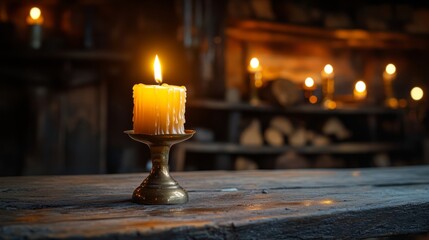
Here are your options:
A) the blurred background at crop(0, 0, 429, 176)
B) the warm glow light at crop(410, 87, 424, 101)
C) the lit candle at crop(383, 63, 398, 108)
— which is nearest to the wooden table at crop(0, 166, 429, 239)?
the blurred background at crop(0, 0, 429, 176)

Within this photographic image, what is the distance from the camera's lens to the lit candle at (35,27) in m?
3.29

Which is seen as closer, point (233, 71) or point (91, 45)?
point (91, 45)

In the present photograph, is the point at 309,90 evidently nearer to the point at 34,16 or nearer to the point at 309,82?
the point at 309,82

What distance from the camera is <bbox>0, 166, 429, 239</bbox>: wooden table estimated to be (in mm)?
770

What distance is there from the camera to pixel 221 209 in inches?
37.3

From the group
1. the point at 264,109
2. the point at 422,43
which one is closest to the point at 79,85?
the point at 264,109

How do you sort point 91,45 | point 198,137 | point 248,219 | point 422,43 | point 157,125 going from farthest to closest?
point 422,43 → point 91,45 → point 198,137 → point 157,125 → point 248,219

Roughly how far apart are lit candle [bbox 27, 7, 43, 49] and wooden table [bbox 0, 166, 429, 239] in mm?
2211

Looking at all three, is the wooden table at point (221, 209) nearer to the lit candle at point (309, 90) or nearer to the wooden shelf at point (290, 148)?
the wooden shelf at point (290, 148)

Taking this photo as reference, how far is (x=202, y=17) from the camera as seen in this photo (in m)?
3.44

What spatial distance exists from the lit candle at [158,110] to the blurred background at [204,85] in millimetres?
2205

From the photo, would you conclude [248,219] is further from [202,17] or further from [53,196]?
[202,17]

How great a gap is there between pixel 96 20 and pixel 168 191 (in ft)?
10.0

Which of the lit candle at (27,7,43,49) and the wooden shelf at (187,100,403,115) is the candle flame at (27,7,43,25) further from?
the wooden shelf at (187,100,403,115)
